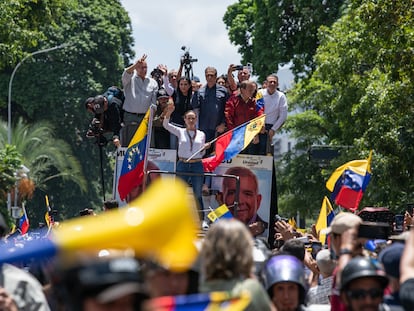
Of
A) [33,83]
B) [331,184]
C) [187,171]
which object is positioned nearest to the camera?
[187,171]

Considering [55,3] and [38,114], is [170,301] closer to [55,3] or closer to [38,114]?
[55,3]

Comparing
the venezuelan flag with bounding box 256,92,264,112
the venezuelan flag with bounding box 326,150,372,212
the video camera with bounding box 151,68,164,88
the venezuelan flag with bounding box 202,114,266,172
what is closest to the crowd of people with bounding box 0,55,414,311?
the venezuelan flag with bounding box 202,114,266,172

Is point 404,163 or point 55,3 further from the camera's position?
point 55,3

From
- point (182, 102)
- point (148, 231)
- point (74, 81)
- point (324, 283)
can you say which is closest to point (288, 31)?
point (74, 81)

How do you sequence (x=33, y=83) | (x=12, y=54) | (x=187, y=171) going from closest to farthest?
1. (x=187, y=171)
2. (x=12, y=54)
3. (x=33, y=83)

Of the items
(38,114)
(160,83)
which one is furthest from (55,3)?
(38,114)

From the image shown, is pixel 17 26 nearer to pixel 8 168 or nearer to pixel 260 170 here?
pixel 8 168

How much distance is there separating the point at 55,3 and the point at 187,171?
16.9m

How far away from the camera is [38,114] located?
5825 centimetres

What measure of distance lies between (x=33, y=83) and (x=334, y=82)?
26411mm

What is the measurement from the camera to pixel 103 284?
136 inches

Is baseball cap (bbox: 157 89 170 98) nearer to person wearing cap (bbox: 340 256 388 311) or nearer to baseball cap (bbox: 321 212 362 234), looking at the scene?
baseball cap (bbox: 321 212 362 234)

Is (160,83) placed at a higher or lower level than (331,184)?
higher

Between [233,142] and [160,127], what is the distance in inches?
40.7
